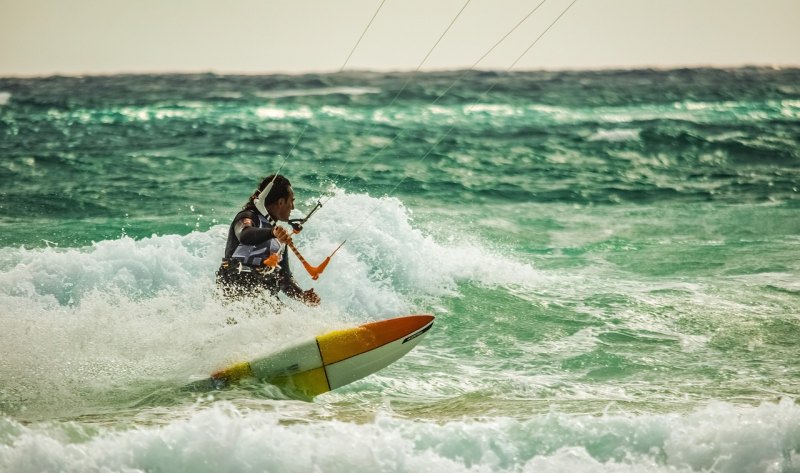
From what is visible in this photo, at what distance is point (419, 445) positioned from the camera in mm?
4328

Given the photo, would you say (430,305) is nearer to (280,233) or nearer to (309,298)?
(309,298)

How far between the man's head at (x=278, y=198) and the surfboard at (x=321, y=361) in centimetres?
76

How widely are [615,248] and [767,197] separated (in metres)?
4.45

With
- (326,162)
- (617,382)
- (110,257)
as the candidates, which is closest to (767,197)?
(326,162)

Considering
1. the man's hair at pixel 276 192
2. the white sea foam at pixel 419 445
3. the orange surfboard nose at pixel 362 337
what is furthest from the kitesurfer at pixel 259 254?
the white sea foam at pixel 419 445

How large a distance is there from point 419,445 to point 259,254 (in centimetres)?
158

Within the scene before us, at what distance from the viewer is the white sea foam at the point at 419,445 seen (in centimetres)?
414

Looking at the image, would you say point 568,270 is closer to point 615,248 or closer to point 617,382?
point 615,248

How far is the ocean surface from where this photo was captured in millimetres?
4312

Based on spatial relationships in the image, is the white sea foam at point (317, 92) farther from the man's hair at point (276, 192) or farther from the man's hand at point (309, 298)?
the man's hand at point (309, 298)

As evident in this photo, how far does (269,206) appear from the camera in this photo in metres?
5.36

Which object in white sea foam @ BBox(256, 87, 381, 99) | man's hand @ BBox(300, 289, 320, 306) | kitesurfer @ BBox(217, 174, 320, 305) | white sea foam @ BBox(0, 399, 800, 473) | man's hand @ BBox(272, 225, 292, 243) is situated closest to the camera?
white sea foam @ BBox(0, 399, 800, 473)

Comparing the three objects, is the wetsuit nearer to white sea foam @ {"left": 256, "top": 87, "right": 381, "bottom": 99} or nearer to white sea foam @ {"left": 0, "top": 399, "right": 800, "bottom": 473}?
white sea foam @ {"left": 0, "top": 399, "right": 800, "bottom": 473}

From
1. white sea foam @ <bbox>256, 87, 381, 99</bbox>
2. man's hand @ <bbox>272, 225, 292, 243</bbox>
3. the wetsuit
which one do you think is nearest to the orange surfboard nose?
the wetsuit
